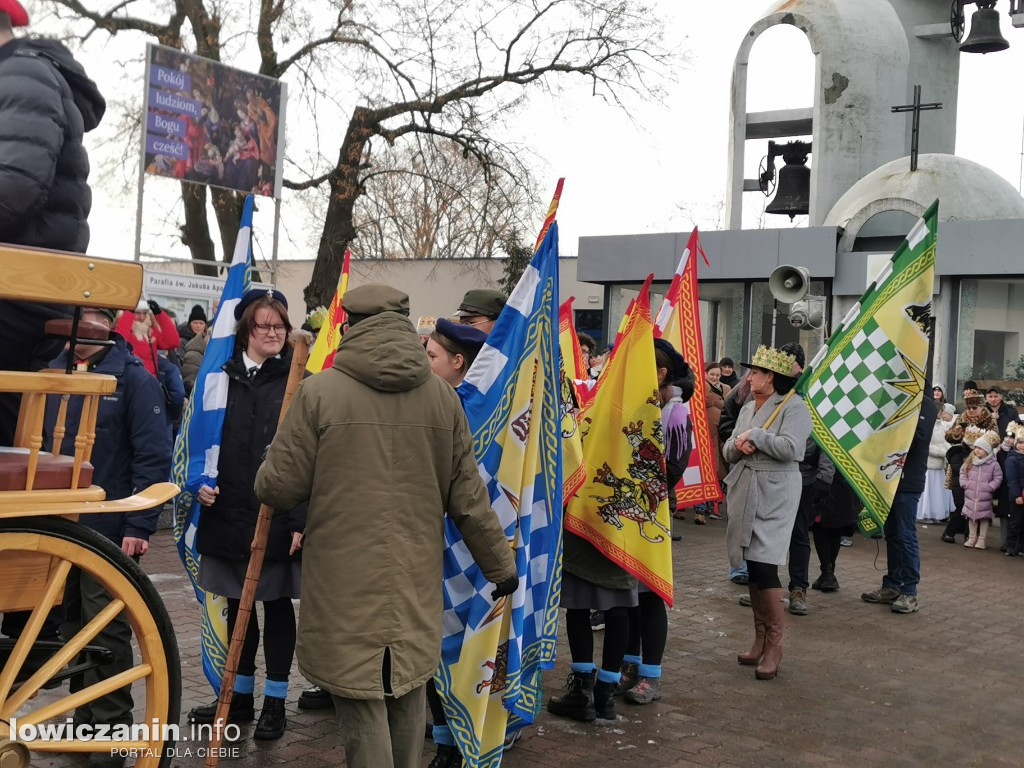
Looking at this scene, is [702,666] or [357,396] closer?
[357,396]

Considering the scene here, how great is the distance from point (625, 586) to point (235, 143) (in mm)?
14610

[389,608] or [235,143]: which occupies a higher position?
[235,143]

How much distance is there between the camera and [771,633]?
6.40m

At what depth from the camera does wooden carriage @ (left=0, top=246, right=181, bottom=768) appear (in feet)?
9.73

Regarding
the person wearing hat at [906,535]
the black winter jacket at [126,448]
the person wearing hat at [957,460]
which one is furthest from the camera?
the person wearing hat at [957,460]

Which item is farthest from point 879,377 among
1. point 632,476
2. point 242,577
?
point 242,577

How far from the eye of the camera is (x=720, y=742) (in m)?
5.17

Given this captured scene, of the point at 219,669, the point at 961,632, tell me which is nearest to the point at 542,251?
the point at 219,669

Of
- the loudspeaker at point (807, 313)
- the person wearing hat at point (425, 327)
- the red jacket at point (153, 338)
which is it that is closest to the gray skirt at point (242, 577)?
the person wearing hat at point (425, 327)

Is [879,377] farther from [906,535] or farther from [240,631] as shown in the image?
[240,631]

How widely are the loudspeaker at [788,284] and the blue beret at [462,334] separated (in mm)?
11399

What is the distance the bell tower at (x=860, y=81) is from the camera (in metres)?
22.4

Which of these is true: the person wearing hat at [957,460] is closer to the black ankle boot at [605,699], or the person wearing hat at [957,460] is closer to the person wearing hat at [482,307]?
the black ankle boot at [605,699]

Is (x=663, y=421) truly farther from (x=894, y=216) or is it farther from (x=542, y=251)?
(x=894, y=216)
